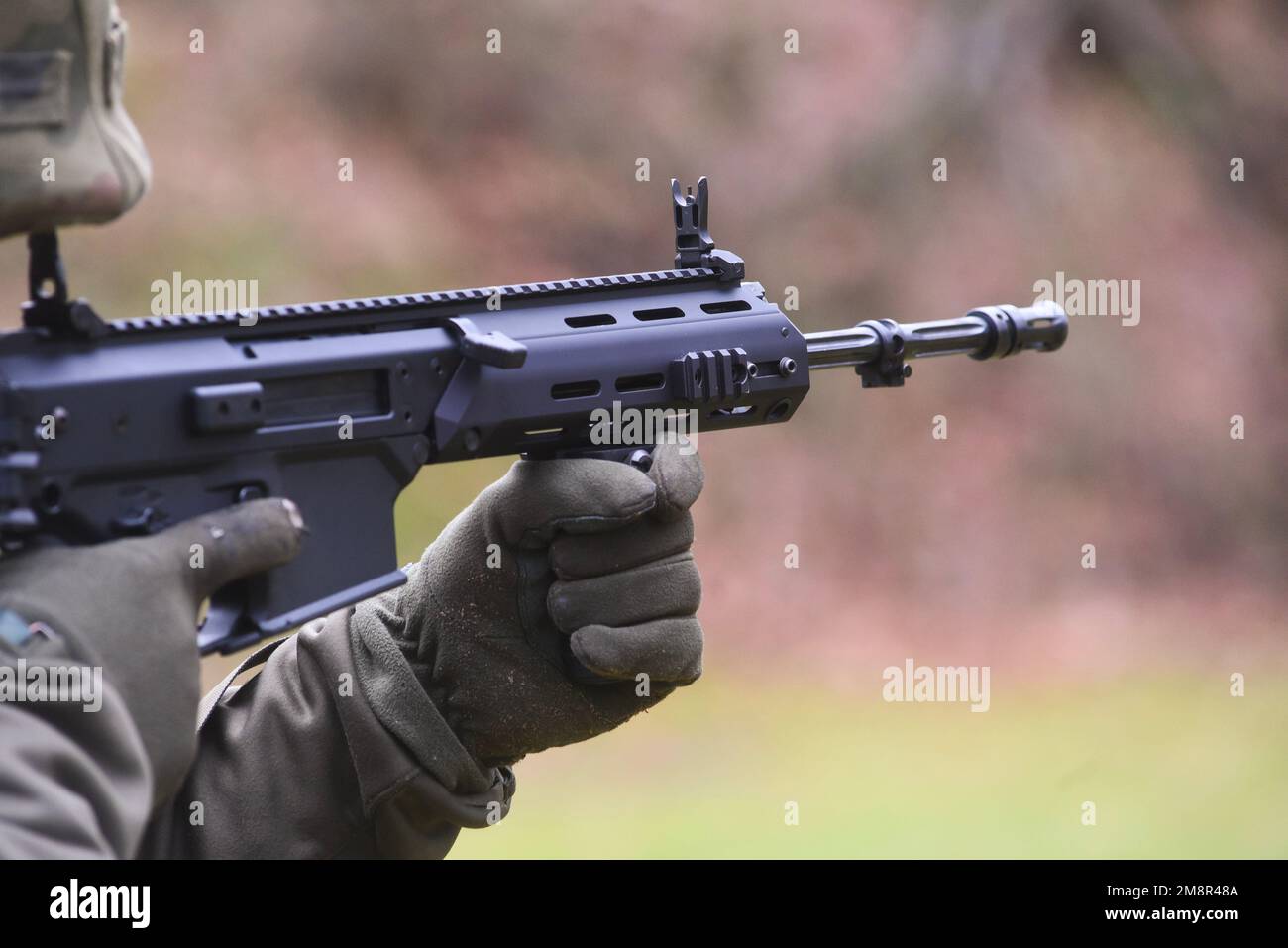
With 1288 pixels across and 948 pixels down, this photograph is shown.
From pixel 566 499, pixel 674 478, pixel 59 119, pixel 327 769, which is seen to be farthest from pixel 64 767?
pixel 674 478

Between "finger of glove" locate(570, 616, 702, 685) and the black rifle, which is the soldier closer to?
"finger of glove" locate(570, 616, 702, 685)

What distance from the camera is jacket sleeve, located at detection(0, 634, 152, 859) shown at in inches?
55.6

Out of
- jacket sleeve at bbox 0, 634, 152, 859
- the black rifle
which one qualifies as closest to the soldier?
the black rifle

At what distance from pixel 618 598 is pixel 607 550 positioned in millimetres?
72

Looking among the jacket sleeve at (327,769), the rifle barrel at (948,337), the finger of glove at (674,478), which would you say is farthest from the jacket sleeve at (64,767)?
the rifle barrel at (948,337)

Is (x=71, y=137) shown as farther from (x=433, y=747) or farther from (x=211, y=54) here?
(x=211, y=54)

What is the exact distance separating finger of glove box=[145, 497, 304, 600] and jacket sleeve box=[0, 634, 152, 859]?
18 cm

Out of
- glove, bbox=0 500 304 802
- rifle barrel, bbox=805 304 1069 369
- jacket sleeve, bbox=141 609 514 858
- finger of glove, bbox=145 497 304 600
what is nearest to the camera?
glove, bbox=0 500 304 802

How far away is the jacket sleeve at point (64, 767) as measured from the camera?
1412 mm

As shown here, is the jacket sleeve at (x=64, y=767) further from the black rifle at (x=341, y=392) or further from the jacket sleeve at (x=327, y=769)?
the jacket sleeve at (x=327, y=769)

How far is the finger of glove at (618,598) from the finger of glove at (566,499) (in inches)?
3.0

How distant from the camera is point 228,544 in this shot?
179cm

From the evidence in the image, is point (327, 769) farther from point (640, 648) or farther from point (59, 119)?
point (59, 119)

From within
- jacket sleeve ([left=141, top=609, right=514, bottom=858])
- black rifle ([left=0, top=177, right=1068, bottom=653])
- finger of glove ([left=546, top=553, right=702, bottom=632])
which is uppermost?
black rifle ([left=0, top=177, right=1068, bottom=653])
